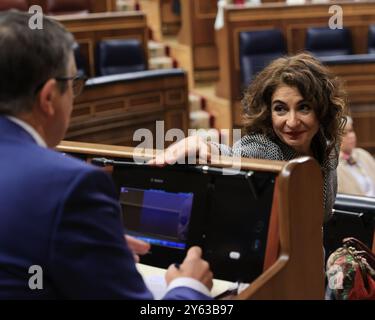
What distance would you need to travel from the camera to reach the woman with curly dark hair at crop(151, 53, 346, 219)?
117 cm

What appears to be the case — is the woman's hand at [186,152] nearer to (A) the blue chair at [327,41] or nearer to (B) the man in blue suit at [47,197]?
(B) the man in blue suit at [47,197]

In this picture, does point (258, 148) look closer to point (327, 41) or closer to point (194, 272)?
point (194, 272)

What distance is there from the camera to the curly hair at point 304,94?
1175mm

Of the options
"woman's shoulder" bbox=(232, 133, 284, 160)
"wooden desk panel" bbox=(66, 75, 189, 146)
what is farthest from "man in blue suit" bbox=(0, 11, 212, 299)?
"wooden desk panel" bbox=(66, 75, 189, 146)

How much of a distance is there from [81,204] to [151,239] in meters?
0.33

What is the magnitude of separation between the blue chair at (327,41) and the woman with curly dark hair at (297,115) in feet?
7.88

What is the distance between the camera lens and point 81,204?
0.68 m

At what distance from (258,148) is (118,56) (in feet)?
7.66

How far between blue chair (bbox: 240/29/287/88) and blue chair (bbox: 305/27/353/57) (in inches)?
6.8

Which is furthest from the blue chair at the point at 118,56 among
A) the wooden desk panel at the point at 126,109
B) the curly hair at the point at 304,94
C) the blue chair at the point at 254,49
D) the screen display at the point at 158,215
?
the screen display at the point at 158,215

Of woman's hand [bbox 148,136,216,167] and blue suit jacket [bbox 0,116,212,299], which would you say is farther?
woman's hand [bbox 148,136,216,167]

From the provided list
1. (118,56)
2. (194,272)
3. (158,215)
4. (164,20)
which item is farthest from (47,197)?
(164,20)

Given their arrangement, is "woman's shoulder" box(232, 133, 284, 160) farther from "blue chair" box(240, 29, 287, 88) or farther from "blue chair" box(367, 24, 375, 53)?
"blue chair" box(367, 24, 375, 53)
